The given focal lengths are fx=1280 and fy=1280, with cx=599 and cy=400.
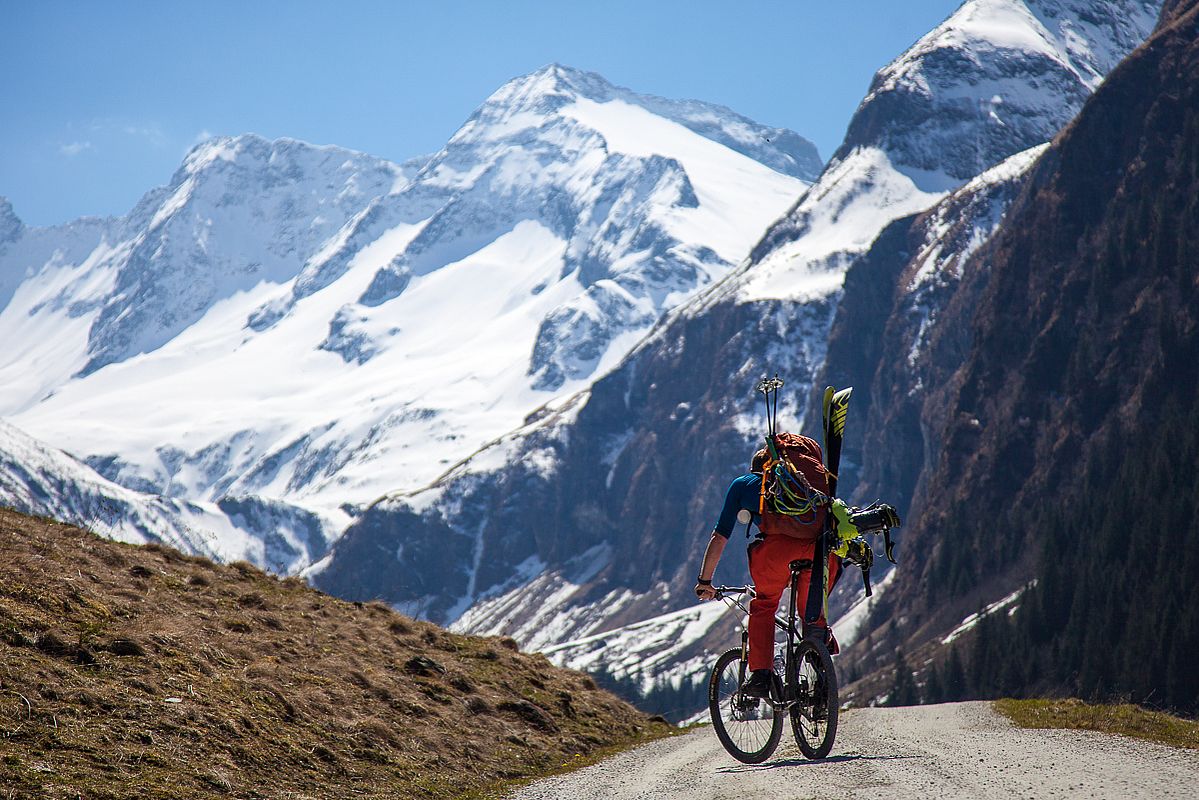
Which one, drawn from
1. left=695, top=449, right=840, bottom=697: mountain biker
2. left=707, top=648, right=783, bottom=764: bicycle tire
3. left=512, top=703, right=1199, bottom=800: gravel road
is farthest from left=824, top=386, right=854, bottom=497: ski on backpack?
left=512, top=703, right=1199, bottom=800: gravel road

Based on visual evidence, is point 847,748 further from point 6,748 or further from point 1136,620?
point 1136,620

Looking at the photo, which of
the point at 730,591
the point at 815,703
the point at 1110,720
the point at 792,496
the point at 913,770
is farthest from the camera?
the point at 1110,720

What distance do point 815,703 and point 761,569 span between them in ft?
7.13

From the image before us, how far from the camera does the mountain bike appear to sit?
18297 mm

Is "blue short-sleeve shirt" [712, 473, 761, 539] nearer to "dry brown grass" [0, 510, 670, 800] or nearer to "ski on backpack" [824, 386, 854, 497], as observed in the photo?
"ski on backpack" [824, 386, 854, 497]

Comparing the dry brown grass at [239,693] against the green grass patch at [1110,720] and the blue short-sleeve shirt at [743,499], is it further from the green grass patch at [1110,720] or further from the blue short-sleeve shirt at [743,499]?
the green grass patch at [1110,720]

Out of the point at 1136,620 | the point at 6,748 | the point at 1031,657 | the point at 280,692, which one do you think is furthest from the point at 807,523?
the point at 1031,657

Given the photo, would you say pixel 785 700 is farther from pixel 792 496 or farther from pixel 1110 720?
pixel 1110 720

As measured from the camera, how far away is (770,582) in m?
18.3

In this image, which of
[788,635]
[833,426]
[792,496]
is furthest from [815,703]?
[833,426]

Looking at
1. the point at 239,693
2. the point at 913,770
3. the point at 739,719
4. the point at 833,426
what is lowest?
the point at 913,770

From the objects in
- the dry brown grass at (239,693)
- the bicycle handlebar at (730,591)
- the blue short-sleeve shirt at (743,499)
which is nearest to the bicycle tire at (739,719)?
the bicycle handlebar at (730,591)

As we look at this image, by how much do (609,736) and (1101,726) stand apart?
9.73 meters

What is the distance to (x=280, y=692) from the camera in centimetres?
2050
